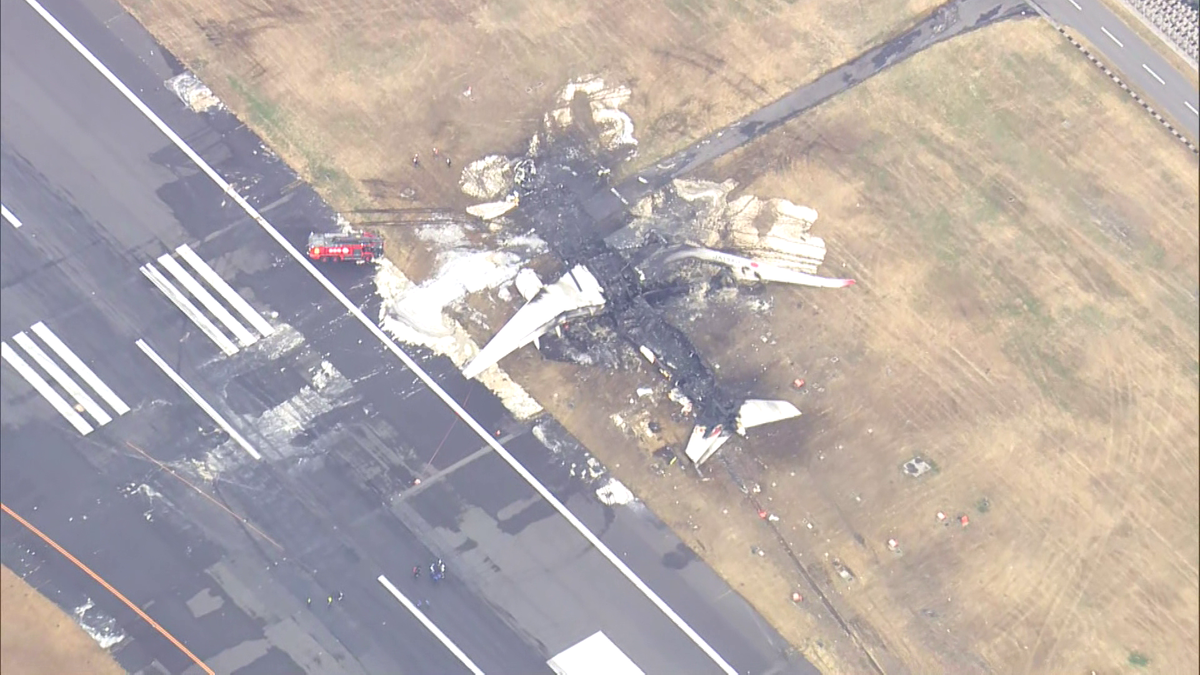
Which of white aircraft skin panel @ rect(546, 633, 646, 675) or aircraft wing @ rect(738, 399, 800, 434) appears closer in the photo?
white aircraft skin panel @ rect(546, 633, 646, 675)

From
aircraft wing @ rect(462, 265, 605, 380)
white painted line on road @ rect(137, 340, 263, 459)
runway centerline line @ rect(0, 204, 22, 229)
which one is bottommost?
aircraft wing @ rect(462, 265, 605, 380)

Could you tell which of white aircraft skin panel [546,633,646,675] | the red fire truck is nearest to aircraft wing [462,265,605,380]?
Result: the red fire truck

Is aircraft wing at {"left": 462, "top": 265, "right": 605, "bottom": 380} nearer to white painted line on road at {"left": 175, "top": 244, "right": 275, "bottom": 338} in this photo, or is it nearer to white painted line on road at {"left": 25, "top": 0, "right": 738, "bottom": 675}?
white painted line on road at {"left": 25, "top": 0, "right": 738, "bottom": 675}

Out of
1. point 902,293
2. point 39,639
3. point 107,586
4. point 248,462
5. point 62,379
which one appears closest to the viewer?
point 39,639

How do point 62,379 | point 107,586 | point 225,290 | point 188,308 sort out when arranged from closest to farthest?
point 107,586 < point 62,379 < point 188,308 < point 225,290

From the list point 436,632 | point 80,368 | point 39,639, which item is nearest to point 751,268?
point 436,632

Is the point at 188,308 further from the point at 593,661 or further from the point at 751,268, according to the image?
the point at 751,268

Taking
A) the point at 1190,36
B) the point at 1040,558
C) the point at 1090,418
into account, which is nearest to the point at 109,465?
the point at 1040,558
